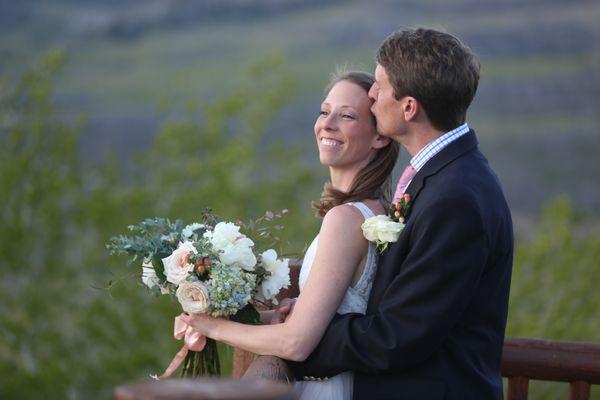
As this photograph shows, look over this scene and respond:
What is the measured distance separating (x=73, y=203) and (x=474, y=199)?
12718mm

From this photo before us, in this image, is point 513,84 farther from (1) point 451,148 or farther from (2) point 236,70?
(1) point 451,148

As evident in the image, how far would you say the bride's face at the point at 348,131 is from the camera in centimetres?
352

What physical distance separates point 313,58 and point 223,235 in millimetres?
18186

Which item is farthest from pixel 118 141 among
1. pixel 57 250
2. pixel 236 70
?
pixel 57 250

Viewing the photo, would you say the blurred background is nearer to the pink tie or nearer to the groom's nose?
the groom's nose

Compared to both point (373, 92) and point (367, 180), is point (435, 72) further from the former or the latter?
point (367, 180)

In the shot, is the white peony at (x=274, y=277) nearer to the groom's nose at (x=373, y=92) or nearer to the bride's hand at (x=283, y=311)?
the bride's hand at (x=283, y=311)

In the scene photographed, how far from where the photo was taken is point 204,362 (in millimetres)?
3408

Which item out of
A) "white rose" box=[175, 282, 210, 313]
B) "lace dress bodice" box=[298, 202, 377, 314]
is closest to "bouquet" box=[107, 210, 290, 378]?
"white rose" box=[175, 282, 210, 313]

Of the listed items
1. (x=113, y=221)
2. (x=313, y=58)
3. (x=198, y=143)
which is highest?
(x=313, y=58)

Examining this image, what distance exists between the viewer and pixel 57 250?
15.4 metres

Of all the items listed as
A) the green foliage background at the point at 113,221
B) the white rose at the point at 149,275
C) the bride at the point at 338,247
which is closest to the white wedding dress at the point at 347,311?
the bride at the point at 338,247

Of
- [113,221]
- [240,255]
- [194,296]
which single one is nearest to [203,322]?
[194,296]

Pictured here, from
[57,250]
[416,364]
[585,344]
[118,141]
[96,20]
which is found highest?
[96,20]
